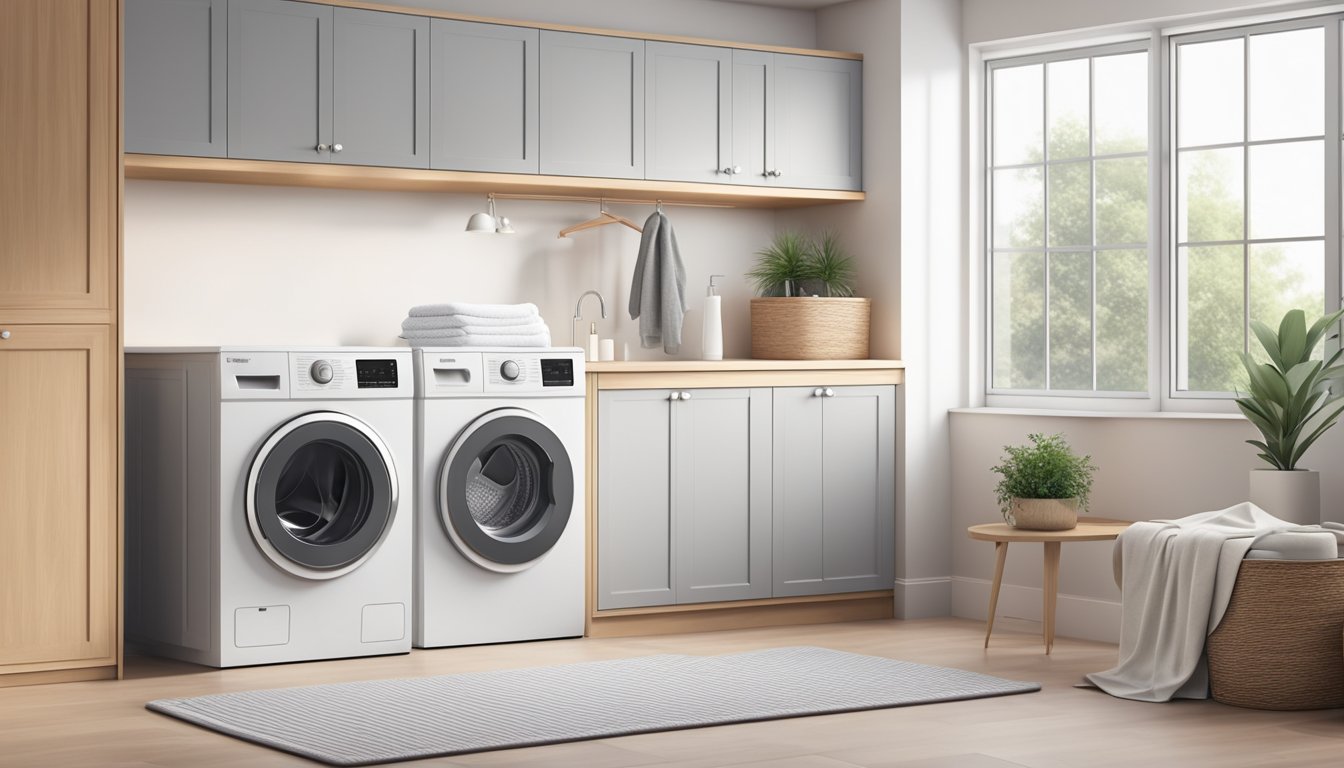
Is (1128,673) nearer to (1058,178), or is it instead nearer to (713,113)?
(1058,178)

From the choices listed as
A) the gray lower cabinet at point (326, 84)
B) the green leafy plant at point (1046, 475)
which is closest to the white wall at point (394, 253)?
the gray lower cabinet at point (326, 84)

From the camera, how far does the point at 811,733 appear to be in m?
4.05

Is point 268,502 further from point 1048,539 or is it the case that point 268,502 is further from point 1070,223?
point 1070,223

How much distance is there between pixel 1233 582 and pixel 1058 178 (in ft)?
7.02

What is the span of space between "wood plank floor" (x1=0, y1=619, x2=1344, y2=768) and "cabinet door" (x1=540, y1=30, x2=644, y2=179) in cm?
176

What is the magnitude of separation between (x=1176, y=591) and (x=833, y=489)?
168 cm

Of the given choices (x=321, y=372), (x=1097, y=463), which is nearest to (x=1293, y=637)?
(x=1097, y=463)

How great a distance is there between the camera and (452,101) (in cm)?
552

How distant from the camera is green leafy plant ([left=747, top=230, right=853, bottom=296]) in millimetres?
6305

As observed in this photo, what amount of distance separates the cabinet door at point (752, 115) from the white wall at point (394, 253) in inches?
12.1

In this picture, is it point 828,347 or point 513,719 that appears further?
point 828,347

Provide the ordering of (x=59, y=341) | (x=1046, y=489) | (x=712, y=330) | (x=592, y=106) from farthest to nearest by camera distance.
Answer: (x=712, y=330) → (x=592, y=106) → (x=1046, y=489) → (x=59, y=341)

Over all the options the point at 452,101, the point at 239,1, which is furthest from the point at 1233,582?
the point at 239,1

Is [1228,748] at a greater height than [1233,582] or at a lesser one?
lesser
